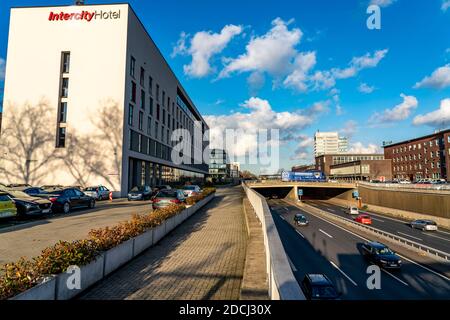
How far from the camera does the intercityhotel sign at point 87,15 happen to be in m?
38.2

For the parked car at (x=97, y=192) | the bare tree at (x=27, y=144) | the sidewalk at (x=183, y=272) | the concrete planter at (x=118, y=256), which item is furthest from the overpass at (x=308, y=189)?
the concrete planter at (x=118, y=256)

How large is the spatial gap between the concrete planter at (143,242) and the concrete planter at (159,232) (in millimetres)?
471

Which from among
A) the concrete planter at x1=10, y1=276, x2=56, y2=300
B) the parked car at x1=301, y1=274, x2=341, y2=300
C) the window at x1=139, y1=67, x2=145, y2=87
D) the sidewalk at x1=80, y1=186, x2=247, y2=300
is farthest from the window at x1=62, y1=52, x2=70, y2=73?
the parked car at x1=301, y1=274, x2=341, y2=300

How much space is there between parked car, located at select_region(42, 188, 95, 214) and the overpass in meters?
49.3

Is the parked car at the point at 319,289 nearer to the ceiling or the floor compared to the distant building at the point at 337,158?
nearer to the floor

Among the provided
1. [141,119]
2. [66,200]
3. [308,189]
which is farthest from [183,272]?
[308,189]

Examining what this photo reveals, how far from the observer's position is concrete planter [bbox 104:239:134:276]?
7.42m

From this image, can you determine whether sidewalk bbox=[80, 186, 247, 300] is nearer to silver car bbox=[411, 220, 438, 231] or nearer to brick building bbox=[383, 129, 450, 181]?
silver car bbox=[411, 220, 438, 231]

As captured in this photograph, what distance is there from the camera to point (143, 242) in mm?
10062

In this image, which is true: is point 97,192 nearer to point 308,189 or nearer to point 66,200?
point 66,200

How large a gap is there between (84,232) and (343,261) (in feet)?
55.6

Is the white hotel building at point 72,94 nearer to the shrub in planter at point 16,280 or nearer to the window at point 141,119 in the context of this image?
the window at point 141,119

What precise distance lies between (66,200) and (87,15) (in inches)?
1230

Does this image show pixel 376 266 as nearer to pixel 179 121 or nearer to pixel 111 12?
pixel 111 12
